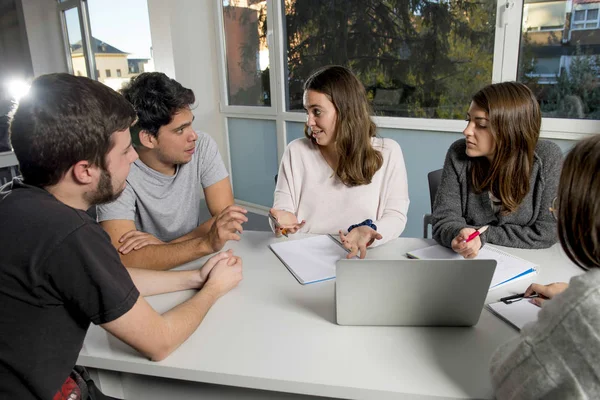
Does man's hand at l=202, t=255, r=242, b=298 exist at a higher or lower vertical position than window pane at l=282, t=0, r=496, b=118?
lower

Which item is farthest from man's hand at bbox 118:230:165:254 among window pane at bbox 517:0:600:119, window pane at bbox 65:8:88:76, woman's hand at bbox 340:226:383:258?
window pane at bbox 65:8:88:76

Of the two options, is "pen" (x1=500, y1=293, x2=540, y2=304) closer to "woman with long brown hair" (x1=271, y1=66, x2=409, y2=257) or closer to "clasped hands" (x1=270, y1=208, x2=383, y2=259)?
"clasped hands" (x1=270, y1=208, x2=383, y2=259)

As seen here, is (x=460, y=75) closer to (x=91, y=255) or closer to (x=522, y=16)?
(x=522, y=16)

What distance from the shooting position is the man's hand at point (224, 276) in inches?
46.5

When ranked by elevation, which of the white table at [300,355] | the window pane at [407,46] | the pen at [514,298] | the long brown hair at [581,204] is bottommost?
the white table at [300,355]

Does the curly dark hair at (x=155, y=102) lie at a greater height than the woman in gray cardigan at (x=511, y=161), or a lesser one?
greater

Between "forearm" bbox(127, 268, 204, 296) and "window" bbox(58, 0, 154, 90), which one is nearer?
"forearm" bbox(127, 268, 204, 296)

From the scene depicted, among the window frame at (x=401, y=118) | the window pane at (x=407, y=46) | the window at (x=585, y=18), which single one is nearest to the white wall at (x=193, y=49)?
the window frame at (x=401, y=118)

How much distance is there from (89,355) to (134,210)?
0.80 meters

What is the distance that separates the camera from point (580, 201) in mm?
726

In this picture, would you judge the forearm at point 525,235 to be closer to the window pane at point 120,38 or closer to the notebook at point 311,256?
the notebook at point 311,256

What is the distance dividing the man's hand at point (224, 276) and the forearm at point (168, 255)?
174 mm

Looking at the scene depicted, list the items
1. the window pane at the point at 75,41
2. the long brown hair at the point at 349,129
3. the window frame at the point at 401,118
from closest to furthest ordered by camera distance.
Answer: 1. the long brown hair at the point at 349,129
2. the window frame at the point at 401,118
3. the window pane at the point at 75,41

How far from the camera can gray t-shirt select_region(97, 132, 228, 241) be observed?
1.68 m
